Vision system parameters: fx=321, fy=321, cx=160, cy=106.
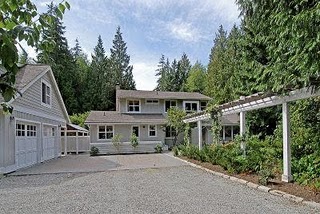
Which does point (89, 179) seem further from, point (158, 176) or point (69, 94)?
point (69, 94)

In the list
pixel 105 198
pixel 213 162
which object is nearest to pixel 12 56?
pixel 105 198

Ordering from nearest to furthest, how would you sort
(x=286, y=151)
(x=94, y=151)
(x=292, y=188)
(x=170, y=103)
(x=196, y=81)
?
(x=292, y=188) → (x=286, y=151) → (x=94, y=151) → (x=170, y=103) → (x=196, y=81)

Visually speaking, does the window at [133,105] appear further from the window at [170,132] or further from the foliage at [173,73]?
the foliage at [173,73]

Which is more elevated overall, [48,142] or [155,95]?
[155,95]

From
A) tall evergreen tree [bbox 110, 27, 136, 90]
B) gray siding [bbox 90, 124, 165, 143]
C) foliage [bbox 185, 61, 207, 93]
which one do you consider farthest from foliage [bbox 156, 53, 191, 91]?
gray siding [bbox 90, 124, 165, 143]

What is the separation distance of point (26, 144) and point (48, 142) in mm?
4684

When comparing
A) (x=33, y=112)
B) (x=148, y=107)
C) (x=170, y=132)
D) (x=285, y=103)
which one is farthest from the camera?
(x=148, y=107)

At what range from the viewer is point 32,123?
1756 cm

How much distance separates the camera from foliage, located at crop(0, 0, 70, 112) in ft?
4.01

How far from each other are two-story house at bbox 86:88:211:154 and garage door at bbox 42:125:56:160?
13.7 ft

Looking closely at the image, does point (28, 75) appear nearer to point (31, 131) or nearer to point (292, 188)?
point (31, 131)

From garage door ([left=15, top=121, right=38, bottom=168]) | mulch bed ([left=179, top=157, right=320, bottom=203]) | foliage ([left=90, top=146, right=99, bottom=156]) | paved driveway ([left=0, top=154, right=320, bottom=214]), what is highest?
garage door ([left=15, top=121, right=38, bottom=168])

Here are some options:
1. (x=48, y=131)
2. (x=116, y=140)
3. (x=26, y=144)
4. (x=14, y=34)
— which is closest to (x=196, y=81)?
(x=116, y=140)

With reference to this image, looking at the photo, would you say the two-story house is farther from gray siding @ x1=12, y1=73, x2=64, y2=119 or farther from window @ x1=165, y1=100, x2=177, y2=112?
gray siding @ x1=12, y1=73, x2=64, y2=119
